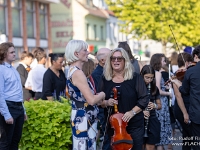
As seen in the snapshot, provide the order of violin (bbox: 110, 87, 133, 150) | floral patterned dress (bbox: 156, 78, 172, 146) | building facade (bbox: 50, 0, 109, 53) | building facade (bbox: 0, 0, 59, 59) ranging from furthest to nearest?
1. building facade (bbox: 50, 0, 109, 53)
2. building facade (bbox: 0, 0, 59, 59)
3. floral patterned dress (bbox: 156, 78, 172, 146)
4. violin (bbox: 110, 87, 133, 150)

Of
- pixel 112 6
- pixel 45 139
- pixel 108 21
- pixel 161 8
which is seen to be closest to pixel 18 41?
pixel 112 6

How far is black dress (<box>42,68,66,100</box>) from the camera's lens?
352 inches

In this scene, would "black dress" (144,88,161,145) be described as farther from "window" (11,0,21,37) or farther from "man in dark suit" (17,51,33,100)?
"window" (11,0,21,37)

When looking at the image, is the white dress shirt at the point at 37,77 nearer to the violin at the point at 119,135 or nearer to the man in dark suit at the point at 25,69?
the man in dark suit at the point at 25,69

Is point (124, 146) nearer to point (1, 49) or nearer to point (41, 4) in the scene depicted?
point (1, 49)

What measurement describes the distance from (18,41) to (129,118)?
2487 cm

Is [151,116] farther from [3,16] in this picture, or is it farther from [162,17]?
[162,17]

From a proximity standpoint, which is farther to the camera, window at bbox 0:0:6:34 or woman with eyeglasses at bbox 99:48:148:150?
window at bbox 0:0:6:34

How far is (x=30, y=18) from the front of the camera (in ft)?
105

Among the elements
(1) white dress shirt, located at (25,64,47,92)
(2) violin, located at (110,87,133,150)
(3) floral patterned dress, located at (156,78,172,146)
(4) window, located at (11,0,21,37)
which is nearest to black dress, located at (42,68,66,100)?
(1) white dress shirt, located at (25,64,47,92)

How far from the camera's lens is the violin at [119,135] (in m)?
5.54

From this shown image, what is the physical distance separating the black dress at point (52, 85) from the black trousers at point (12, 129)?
6.31 feet

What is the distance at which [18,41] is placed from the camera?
2981 centimetres

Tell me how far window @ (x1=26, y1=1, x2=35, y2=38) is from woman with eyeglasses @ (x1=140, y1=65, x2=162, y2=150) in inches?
972
